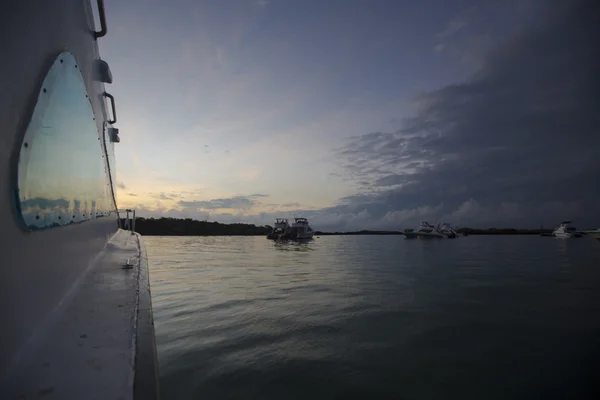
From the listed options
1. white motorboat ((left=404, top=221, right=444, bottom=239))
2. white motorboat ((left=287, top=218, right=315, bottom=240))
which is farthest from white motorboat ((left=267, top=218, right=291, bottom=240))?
white motorboat ((left=404, top=221, right=444, bottom=239))

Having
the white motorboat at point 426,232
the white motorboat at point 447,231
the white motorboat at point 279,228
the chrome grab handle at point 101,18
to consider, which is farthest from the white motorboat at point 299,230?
the chrome grab handle at point 101,18

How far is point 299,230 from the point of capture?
177 ft

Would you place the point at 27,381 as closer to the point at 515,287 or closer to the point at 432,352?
the point at 432,352

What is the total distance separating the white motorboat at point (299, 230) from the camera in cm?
5403

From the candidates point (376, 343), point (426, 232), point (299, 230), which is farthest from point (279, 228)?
point (376, 343)

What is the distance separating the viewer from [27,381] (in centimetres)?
100

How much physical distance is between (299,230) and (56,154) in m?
52.9

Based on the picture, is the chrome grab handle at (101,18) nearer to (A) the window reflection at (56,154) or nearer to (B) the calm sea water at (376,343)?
(A) the window reflection at (56,154)

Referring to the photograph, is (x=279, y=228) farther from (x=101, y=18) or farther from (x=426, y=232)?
(x=101, y=18)

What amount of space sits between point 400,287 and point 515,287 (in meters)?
4.31

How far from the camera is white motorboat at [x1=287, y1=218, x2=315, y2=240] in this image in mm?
54031

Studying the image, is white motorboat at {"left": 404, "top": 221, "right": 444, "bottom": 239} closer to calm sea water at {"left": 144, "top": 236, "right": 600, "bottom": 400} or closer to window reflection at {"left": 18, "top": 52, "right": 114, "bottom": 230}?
calm sea water at {"left": 144, "top": 236, "right": 600, "bottom": 400}

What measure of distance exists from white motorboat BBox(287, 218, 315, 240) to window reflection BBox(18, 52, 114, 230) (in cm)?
5185

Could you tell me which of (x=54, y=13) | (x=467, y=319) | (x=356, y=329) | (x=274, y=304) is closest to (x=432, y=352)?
(x=356, y=329)
